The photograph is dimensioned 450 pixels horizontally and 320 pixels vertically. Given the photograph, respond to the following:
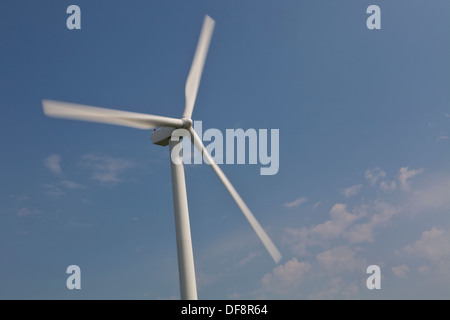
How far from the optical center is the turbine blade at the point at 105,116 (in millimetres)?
24094

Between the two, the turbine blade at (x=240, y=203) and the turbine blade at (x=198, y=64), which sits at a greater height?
the turbine blade at (x=198, y=64)

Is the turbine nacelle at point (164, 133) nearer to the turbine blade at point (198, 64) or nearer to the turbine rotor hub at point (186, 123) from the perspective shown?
the turbine rotor hub at point (186, 123)

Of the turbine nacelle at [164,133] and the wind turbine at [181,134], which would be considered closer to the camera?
the wind turbine at [181,134]

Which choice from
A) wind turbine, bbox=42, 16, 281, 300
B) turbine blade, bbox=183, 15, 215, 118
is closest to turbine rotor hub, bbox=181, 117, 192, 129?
wind turbine, bbox=42, 16, 281, 300

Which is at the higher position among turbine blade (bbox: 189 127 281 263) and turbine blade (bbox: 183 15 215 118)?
turbine blade (bbox: 183 15 215 118)

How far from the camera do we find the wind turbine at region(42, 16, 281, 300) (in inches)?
1001

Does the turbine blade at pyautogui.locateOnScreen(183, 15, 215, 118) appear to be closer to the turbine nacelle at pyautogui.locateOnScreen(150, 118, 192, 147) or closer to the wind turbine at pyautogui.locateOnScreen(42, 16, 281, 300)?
the wind turbine at pyautogui.locateOnScreen(42, 16, 281, 300)

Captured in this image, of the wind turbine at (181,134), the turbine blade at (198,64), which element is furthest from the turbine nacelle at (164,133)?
the turbine blade at (198,64)
